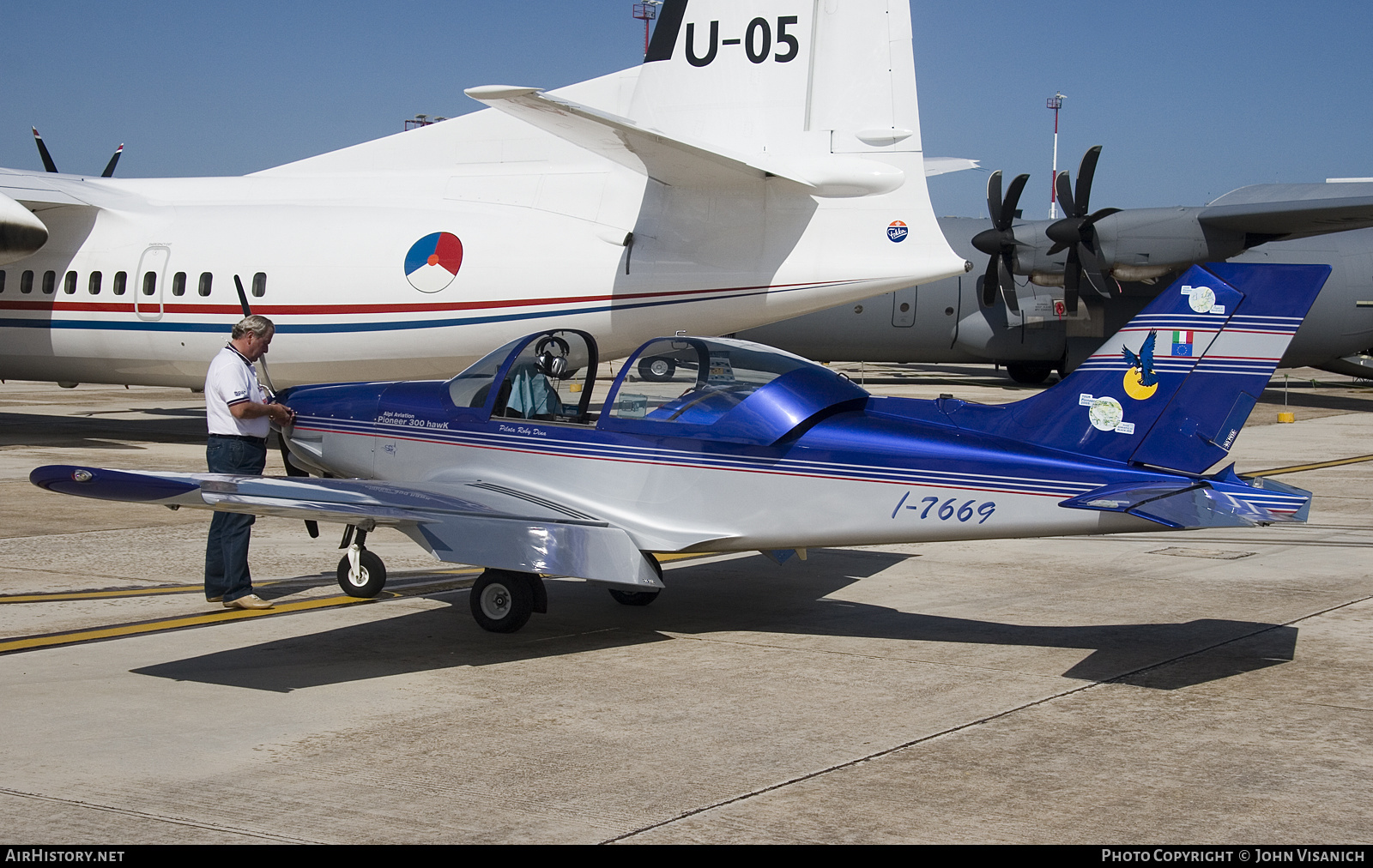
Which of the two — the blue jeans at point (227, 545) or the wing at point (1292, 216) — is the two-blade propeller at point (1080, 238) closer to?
the wing at point (1292, 216)

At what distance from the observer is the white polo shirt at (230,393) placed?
30.5 ft

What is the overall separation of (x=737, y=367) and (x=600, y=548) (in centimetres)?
160

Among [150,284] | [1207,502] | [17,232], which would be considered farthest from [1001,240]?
[1207,502]

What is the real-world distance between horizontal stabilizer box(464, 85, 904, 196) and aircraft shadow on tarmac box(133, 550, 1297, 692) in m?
5.94

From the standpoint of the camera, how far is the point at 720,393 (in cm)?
866

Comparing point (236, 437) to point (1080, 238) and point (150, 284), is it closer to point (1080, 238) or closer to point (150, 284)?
point (150, 284)

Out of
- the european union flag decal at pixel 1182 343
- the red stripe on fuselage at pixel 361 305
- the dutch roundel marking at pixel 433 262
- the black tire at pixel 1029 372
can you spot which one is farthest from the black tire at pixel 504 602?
the black tire at pixel 1029 372

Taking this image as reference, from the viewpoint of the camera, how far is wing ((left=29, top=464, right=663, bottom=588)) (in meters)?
7.18

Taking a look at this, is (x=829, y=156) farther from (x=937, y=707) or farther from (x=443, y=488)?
(x=937, y=707)

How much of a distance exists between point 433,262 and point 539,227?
157 cm

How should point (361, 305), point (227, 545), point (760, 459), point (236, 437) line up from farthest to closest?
point (361, 305)
point (236, 437)
point (227, 545)
point (760, 459)

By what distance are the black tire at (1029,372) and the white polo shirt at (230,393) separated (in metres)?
31.3

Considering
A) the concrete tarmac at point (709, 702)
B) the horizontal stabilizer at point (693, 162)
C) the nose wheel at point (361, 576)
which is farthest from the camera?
the horizontal stabilizer at point (693, 162)
